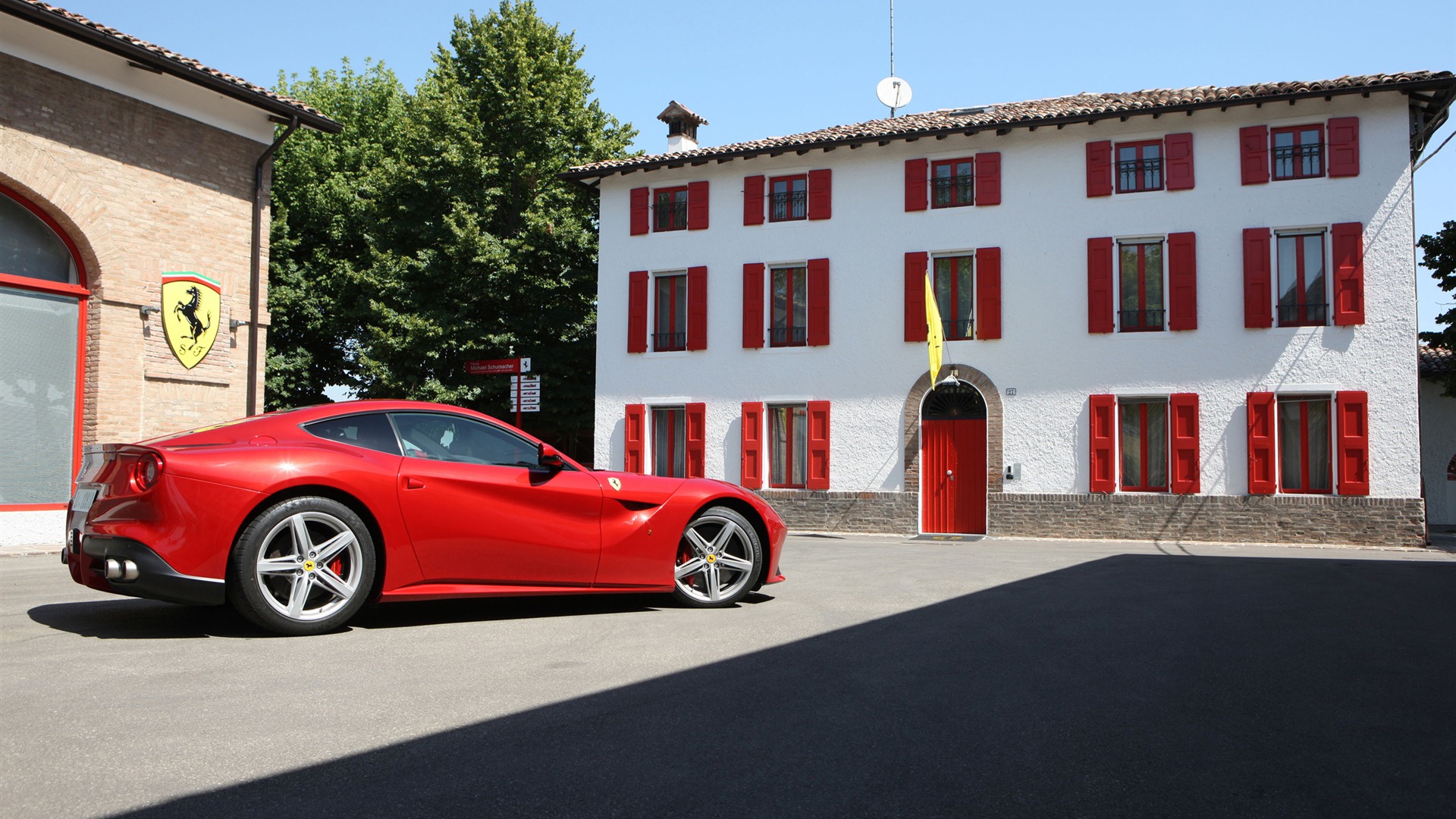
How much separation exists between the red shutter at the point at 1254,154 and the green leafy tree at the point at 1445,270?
7020mm

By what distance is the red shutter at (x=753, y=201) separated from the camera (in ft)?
73.9

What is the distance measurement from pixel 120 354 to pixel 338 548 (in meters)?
10.3

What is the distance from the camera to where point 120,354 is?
45.7 feet

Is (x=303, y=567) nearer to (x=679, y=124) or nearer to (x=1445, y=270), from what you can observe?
(x=679, y=124)

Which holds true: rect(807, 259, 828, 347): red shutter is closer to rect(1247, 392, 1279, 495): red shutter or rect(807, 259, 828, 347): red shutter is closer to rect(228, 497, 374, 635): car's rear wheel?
rect(1247, 392, 1279, 495): red shutter

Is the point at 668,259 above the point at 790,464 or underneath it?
above

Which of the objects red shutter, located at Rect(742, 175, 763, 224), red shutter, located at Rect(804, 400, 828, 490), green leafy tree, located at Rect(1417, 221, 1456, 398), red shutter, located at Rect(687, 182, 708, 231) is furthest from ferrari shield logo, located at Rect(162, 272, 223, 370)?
green leafy tree, located at Rect(1417, 221, 1456, 398)

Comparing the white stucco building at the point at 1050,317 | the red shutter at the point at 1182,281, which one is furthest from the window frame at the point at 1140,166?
the red shutter at the point at 1182,281

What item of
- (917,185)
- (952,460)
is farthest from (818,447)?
(917,185)

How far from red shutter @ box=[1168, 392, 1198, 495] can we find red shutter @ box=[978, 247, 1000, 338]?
3.52 m

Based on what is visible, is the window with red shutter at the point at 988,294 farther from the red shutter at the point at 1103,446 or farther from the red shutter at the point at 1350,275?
the red shutter at the point at 1350,275

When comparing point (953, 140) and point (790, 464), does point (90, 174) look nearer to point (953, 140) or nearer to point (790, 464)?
point (790, 464)

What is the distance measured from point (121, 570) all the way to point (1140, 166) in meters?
18.9

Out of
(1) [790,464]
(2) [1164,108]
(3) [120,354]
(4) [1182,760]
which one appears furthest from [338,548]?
(2) [1164,108]
